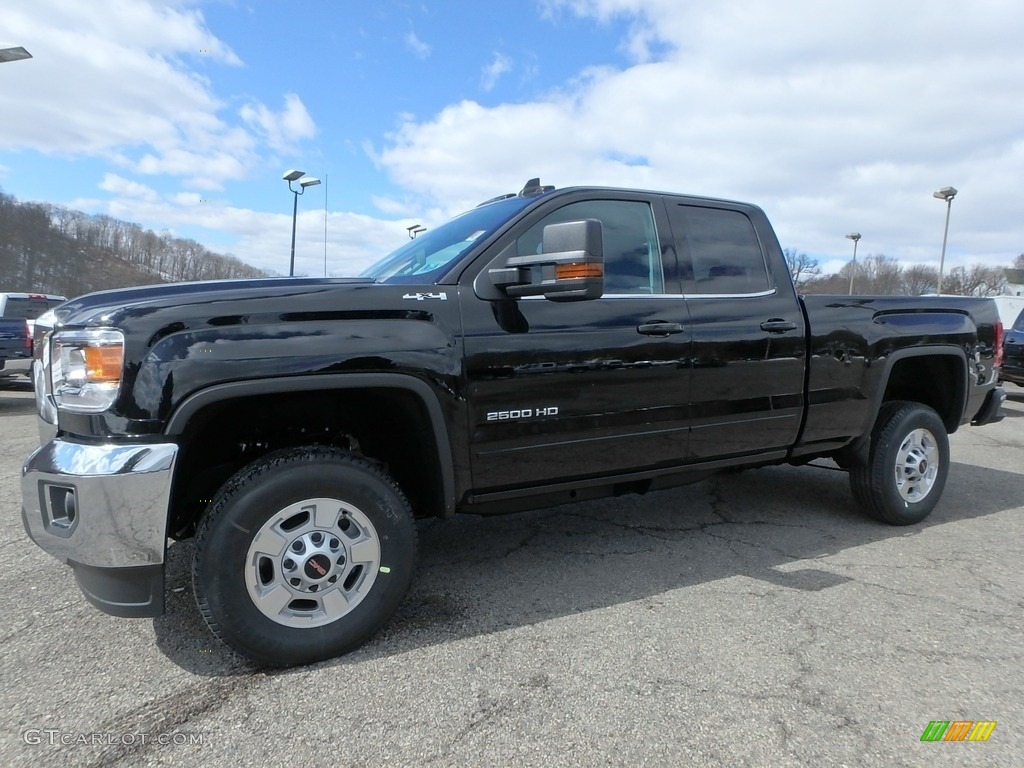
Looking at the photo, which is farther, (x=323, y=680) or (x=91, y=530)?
(x=323, y=680)

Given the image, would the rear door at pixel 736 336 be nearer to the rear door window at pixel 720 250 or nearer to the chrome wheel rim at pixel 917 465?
the rear door window at pixel 720 250

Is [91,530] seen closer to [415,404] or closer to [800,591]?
[415,404]

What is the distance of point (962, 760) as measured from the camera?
2.06m

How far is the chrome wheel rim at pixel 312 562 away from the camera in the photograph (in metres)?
2.49

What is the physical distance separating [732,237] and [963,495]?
318 cm

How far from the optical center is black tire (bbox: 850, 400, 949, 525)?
4.25 m

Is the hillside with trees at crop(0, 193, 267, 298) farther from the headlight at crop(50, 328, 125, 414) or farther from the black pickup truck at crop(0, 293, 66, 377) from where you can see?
the headlight at crop(50, 328, 125, 414)

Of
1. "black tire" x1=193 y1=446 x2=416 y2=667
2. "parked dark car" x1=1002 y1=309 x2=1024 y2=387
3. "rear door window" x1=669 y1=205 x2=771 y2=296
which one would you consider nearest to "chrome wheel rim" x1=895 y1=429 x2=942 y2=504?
"rear door window" x1=669 y1=205 x2=771 y2=296

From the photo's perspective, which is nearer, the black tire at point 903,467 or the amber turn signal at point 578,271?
the amber turn signal at point 578,271

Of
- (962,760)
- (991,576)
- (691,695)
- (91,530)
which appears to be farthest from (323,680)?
(991,576)

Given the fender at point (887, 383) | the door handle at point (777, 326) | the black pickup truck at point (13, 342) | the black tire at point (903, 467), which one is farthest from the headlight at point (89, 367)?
the black pickup truck at point (13, 342)

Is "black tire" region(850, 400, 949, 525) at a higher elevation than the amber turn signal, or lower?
lower

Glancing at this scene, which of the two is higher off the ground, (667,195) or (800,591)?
(667,195)

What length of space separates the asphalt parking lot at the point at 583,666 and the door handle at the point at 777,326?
127 cm
